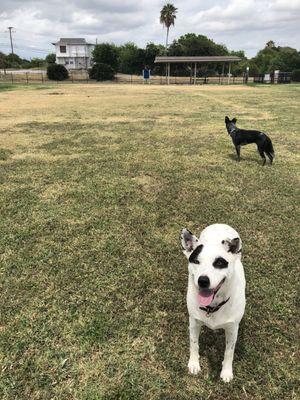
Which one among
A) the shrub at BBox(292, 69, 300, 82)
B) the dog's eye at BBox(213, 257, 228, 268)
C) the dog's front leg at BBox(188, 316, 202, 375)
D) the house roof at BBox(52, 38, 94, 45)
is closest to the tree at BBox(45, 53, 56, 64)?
the house roof at BBox(52, 38, 94, 45)

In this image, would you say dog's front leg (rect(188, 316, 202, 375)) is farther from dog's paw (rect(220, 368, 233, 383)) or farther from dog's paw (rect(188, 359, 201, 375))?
dog's paw (rect(220, 368, 233, 383))

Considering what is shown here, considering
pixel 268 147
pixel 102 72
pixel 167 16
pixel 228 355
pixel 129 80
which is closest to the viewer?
pixel 228 355

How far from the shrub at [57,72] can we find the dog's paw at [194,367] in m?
50.6

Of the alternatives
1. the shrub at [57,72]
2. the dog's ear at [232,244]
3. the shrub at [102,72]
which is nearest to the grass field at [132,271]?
the dog's ear at [232,244]

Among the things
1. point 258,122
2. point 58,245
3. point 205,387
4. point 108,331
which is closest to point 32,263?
point 58,245

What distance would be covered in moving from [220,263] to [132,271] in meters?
2.03

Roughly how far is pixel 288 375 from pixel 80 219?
3512 mm

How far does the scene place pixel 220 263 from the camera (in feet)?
7.16

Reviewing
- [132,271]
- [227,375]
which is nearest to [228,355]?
[227,375]

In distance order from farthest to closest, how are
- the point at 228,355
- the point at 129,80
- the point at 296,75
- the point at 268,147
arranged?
the point at 129,80, the point at 296,75, the point at 268,147, the point at 228,355

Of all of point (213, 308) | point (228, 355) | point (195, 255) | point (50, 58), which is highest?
point (50, 58)

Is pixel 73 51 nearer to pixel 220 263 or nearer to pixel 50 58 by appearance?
pixel 50 58

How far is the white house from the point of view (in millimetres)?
86500

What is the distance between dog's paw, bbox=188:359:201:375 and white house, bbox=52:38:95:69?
91.4 m
